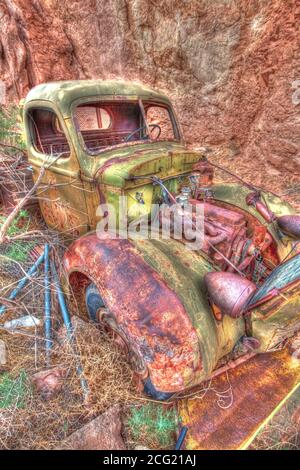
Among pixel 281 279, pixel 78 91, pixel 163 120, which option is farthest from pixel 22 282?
pixel 163 120

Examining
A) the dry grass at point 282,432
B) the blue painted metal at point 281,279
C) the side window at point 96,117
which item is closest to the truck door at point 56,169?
the side window at point 96,117

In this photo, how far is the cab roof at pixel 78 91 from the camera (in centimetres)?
253

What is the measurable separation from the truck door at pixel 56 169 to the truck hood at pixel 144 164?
13.8 inches

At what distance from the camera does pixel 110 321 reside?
6.59ft

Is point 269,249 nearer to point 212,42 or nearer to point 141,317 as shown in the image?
point 141,317

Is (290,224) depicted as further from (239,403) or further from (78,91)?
(78,91)

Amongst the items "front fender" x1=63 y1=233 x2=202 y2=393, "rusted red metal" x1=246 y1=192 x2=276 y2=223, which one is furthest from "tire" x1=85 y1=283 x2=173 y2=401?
"rusted red metal" x1=246 y1=192 x2=276 y2=223

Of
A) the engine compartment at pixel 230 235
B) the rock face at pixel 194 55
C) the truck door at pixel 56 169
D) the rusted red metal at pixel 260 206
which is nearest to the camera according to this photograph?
the engine compartment at pixel 230 235

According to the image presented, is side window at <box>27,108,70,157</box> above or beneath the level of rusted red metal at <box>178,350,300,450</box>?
above

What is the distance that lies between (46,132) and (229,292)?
293 centimetres

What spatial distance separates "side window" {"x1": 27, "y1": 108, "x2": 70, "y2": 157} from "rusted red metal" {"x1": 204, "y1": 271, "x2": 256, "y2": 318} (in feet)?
→ 6.91

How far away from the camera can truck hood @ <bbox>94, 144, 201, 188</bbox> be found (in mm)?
2316

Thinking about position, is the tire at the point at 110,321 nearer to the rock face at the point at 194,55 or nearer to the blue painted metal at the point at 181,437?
the blue painted metal at the point at 181,437

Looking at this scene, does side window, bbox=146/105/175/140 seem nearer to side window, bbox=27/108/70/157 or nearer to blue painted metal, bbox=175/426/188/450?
side window, bbox=27/108/70/157
